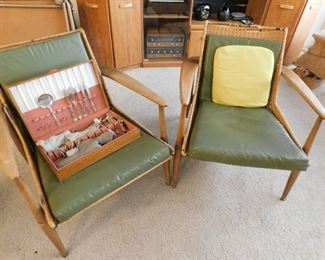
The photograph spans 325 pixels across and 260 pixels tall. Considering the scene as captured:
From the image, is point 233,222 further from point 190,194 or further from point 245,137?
point 245,137

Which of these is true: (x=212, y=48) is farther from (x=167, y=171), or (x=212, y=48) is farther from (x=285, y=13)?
(x=285, y=13)

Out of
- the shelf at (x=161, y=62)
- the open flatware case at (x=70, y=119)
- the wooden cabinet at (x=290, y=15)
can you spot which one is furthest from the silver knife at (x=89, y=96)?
the wooden cabinet at (x=290, y=15)

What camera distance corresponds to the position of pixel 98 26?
2107mm

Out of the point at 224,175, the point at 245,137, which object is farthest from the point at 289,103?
the point at 245,137

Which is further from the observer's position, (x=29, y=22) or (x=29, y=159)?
(x=29, y=22)

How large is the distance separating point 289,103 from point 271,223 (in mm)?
1287

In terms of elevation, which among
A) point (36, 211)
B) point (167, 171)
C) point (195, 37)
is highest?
point (195, 37)

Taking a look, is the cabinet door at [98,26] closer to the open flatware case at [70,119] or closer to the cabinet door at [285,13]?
the open flatware case at [70,119]

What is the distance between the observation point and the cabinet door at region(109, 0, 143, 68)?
79.7 inches

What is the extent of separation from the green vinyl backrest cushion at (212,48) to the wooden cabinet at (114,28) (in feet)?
3.37

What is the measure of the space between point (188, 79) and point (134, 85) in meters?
0.29

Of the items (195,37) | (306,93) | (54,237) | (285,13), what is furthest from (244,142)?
(285,13)

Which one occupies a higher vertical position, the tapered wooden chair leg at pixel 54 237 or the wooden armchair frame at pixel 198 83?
the wooden armchair frame at pixel 198 83

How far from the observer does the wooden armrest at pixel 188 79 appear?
1116 mm
